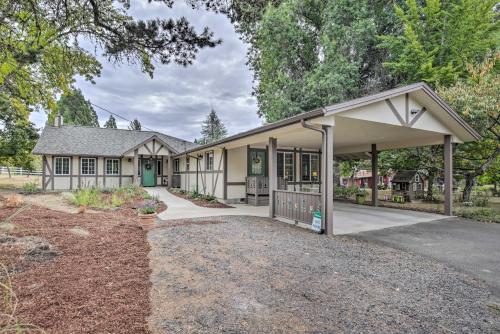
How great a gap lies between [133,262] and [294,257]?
262cm

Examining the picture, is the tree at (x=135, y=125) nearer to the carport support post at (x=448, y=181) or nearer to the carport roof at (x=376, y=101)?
the carport roof at (x=376, y=101)

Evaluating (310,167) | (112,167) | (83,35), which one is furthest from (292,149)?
(112,167)

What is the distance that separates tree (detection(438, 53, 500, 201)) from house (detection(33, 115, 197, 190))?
15.8 metres

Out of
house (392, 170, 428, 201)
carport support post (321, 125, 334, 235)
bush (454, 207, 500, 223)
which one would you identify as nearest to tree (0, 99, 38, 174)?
carport support post (321, 125, 334, 235)

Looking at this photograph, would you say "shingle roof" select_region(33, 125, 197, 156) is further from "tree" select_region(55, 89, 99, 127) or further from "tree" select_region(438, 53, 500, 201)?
"tree" select_region(55, 89, 99, 127)

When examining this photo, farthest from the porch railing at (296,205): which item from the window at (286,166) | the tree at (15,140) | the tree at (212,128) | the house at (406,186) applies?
the tree at (212,128)

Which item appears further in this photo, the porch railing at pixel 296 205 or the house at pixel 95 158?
the house at pixel 95 158

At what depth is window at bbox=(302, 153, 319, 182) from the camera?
527 inches

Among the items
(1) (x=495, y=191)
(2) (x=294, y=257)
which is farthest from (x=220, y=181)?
(1) (x=495, y=191)

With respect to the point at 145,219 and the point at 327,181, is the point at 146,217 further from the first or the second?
the point at 327,181

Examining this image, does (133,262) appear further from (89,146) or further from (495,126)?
(89,146)

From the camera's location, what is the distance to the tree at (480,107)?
8.62m

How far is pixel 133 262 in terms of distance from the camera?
405 cm

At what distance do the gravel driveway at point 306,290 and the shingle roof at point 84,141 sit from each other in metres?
14.8
